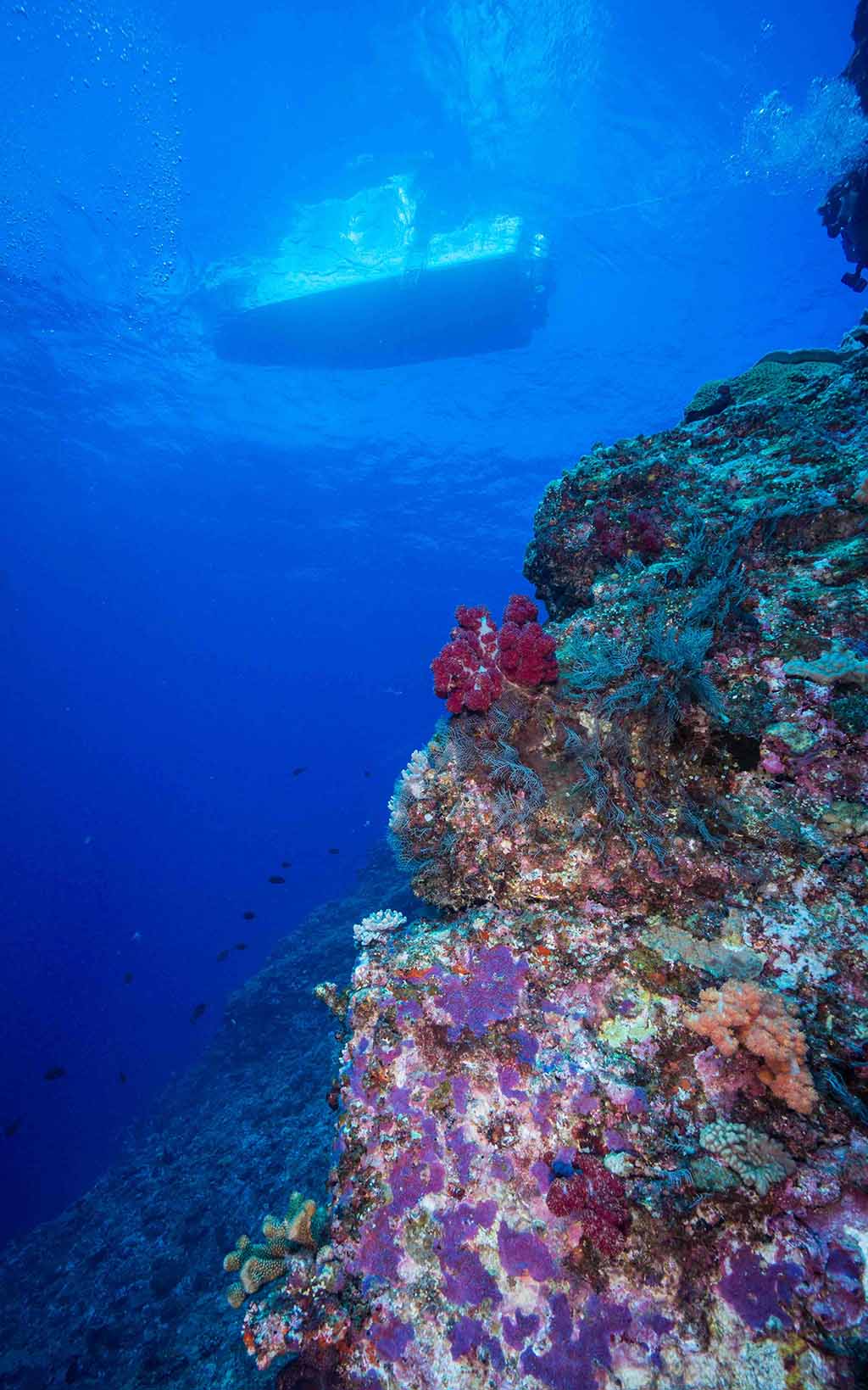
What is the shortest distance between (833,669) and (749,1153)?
3.00m

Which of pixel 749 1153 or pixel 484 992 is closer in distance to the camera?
pixel 749 1153

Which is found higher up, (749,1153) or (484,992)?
(484,992)

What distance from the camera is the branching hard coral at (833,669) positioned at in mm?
3797

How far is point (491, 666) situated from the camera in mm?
4805

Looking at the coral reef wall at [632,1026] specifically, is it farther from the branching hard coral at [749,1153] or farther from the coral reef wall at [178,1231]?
the coral reef wall at [178,1231]

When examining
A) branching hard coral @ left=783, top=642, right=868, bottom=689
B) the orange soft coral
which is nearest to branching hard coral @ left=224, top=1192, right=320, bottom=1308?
the orange soft coral

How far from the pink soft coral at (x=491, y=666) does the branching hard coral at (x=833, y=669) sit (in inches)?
69.3

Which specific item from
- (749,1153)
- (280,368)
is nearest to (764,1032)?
(749,1153)

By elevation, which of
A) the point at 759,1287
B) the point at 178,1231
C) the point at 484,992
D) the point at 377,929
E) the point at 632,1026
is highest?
the point at 377,929

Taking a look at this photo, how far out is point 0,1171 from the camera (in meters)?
21.6

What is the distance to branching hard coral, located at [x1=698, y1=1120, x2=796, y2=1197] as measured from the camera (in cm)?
260

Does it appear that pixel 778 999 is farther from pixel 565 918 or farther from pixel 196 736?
pixel 196 736

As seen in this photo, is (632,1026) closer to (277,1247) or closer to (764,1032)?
(764,1032)

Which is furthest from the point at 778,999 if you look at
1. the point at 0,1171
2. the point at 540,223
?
the point at 540,223
